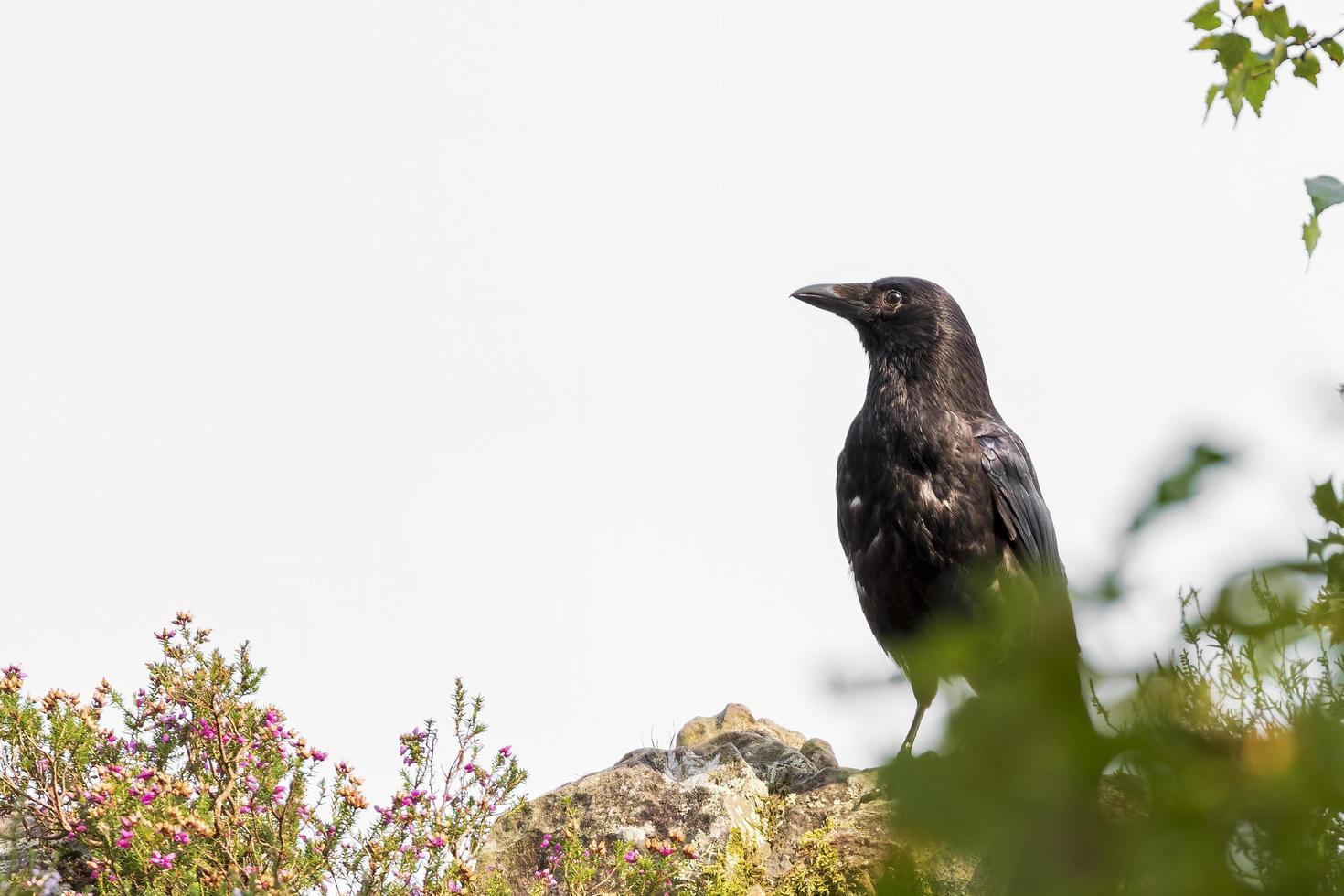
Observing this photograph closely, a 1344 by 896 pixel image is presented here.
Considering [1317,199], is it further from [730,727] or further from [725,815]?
[730,727]

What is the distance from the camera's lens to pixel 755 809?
5227mm

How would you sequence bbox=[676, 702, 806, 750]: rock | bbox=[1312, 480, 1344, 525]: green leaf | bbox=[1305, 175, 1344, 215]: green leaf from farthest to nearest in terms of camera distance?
bbox=[676, 702, 806, 750]: rock
bbox=[1305, 175, 1344, 215]: green leaf
bbox=[1312, 480, 1344, 525]: green leaf

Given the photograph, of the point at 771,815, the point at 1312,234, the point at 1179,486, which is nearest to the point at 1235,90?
the point at 1312,234

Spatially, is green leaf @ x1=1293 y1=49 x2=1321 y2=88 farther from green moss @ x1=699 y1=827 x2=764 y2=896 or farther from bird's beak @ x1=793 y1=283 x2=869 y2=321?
bird's beak @ x1=793 y1=283 x2=869 y2=321

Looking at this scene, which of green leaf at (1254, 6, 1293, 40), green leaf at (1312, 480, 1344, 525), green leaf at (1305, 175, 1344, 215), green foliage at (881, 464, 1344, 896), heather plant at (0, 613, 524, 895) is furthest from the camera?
heather plant at (0, 613, 524, 895)

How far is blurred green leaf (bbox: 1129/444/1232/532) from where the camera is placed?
0.74 metres

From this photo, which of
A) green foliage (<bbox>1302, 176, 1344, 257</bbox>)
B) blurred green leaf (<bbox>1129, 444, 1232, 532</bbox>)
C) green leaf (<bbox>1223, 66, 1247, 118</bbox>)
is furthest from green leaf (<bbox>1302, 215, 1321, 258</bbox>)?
blurred green leaf (<bbox>1129, 444, 1232, 532</bbox>)

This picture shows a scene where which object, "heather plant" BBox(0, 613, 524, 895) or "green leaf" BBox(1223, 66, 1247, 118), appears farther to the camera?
"heather plant" BBox(0, 613, 524, 895)

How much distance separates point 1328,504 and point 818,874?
13.3ft

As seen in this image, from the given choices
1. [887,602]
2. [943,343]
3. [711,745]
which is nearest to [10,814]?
[711,745]

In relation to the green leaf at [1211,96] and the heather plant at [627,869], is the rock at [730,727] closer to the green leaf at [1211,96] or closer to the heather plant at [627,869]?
the heather plant at [627,869]

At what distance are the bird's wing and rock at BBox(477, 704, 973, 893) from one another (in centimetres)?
135

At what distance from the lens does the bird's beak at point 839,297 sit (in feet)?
22.9

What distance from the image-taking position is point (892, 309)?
691cm
